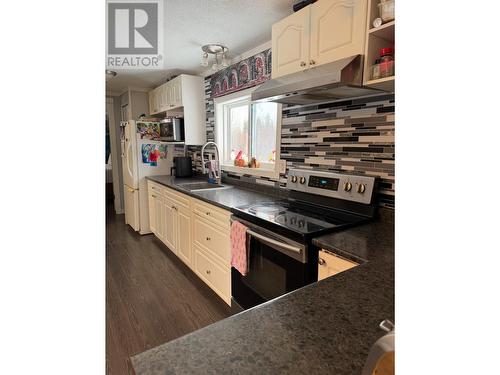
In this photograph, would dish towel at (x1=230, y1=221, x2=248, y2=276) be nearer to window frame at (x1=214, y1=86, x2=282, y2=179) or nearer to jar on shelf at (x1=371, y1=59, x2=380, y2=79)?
window frame at (x1=214, y1=86, x2=282, y2=179)

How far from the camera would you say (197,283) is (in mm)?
2760

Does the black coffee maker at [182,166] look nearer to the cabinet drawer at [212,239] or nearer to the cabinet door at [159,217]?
the cabinet door at [159,217]

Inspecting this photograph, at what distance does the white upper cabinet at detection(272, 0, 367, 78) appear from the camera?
1527 mm

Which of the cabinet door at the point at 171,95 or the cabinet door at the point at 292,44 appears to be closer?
the cabinet door at the point at 292,44

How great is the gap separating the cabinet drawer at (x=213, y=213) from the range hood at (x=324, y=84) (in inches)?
33.1

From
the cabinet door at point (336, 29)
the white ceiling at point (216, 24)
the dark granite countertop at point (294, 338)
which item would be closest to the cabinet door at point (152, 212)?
the white ceiling at point (216, 24)

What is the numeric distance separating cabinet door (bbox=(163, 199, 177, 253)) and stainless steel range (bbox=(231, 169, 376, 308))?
1.35 metres

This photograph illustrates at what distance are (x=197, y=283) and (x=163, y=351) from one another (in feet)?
7.25

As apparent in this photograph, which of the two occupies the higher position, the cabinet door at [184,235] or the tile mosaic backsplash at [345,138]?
the tile mosaic backsplash at [345,138]

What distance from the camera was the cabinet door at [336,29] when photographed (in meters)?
1.51

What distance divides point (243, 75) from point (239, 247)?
1758mm

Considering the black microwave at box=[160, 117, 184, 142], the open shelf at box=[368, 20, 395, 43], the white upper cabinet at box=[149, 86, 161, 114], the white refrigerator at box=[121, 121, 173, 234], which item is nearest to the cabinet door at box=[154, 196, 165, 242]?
the white refrigerator at box=[121, 121, 173, 234]
